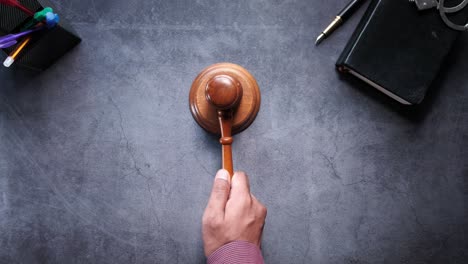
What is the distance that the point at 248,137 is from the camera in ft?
3.64

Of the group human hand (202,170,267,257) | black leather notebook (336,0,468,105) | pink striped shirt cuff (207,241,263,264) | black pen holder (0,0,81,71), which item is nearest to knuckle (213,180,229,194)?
human hand (202,170,267,257)

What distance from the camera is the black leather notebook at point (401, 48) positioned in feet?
3.36

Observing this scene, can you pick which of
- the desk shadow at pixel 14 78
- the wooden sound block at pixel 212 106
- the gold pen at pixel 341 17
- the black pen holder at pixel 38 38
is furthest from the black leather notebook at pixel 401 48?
the desk shadow at pixel 14 78

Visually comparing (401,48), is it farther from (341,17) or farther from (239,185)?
(239,185)

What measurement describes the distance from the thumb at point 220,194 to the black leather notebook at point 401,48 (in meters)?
0.47

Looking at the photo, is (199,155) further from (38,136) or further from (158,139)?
(38,136)

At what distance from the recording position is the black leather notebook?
3.36ft

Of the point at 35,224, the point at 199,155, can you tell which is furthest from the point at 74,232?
the point at 199,155

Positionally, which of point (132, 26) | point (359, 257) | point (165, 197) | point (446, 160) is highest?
Result: point (132, 26)

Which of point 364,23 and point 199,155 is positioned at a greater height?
point 364,23

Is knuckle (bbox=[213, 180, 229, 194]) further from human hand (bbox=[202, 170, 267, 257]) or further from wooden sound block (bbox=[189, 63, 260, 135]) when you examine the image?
wooden sound block (bbox=[189, 63, 260, 135])

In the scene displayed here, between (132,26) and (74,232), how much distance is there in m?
0.62

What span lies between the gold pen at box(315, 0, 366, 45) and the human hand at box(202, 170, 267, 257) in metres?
0.50

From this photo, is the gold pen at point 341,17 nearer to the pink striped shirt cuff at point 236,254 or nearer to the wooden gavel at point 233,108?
the wooden gavel at point 233,108
